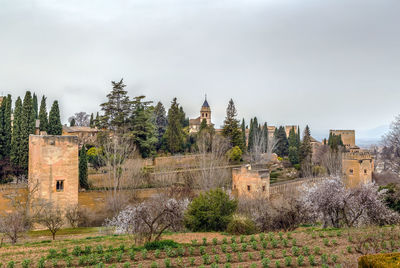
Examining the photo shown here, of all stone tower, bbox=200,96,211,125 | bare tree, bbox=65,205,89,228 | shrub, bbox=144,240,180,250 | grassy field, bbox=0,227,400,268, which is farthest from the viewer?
stone tower, bbox=200,96,211,125

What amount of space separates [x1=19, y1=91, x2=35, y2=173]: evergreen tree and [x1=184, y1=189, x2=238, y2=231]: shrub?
1568cm

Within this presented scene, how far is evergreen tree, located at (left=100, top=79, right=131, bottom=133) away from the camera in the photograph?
2862 cm

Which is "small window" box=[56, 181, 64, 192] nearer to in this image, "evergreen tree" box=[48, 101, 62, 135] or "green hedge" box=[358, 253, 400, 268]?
"evergreen tree" box=[48, 101, 62, 135]

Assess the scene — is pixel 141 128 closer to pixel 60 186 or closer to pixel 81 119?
pixel 60 186

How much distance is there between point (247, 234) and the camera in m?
13.0

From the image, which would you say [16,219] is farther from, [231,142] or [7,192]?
[231,142]

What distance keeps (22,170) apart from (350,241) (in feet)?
74.0

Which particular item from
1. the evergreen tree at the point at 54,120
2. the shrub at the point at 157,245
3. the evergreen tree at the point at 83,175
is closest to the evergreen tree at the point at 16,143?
the evergreen tree at the point at 54,120

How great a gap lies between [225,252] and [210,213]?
159 inches

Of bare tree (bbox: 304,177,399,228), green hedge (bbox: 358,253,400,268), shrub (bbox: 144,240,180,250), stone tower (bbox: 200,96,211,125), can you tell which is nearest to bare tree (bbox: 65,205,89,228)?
shrub (bbox: 144,240,180,250)

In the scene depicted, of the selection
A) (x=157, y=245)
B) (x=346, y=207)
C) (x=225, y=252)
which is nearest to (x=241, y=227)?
(x=225, y=252)

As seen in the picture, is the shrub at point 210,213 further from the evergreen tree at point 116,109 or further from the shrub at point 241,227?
the evergreen tree at point 116,109

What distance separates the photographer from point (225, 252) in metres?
9.95

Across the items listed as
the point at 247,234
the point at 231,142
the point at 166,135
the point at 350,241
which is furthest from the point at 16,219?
the point at 231,142
